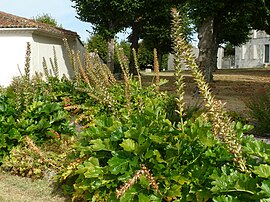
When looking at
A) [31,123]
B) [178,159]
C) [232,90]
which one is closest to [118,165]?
[178,159]

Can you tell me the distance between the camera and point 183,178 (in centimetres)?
300

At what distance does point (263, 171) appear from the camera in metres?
A: 2.47

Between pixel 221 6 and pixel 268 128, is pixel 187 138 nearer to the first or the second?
pixel 268 128

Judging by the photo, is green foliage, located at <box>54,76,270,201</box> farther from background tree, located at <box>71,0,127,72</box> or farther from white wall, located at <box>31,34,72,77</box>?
A: background tree, located at <box>71,0,127,72</box>

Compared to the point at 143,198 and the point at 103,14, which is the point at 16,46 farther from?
the point at 143,198

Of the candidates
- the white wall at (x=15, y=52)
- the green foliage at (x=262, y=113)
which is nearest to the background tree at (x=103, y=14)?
the white wall at (x=15, y=52)

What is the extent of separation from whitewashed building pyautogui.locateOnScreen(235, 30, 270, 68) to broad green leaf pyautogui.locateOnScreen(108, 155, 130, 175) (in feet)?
142

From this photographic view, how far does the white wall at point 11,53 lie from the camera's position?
1747 centimetres

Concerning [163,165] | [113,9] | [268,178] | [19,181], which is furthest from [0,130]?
[113,9]

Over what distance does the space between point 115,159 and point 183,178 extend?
1.94 ft

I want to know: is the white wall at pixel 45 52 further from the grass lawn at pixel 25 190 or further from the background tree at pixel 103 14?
the grass lawn at pixel 25 190

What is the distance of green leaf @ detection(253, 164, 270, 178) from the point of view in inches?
96.4

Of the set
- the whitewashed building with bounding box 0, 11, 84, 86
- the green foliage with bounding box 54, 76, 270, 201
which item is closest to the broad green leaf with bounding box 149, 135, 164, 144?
the green foliage with bounding box 54, 76, 270, 201

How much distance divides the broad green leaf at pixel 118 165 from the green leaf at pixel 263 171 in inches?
43.2
